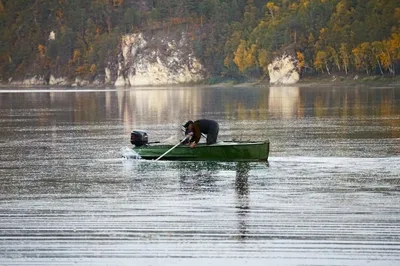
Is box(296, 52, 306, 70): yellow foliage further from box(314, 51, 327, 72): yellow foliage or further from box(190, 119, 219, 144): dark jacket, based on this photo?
box(190, 119, 219, 144): dark jacket

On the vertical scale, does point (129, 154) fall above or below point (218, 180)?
above

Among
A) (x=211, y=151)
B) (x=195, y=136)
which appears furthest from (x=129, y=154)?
(x=211, y=151)

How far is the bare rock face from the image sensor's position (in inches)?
7643

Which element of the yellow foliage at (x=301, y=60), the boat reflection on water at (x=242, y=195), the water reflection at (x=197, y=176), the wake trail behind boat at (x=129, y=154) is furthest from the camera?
the yellow foliage at (x=301, y=60)

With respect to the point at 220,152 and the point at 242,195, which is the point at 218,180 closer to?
the point at 242,195

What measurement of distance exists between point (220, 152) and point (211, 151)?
0.34 m

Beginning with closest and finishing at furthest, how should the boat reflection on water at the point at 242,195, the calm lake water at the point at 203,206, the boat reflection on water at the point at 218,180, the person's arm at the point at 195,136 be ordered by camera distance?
the calm lake water at the point at 203,206
the boat reflection on water at the point at 242,195
the boat reflection on water at the point at 218,180
the person's arm at the point at 195,136

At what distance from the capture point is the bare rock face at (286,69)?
194125mm

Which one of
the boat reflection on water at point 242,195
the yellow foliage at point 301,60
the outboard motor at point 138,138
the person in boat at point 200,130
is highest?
the yellow foliage at point 301,60

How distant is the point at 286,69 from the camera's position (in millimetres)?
195375

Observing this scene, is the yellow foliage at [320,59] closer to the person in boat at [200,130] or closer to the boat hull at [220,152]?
the boat hull at [220,152]

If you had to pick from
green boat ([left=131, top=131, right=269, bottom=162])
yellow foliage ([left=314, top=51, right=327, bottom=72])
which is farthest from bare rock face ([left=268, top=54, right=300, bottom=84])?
green boat ([left=131, top=131, right=269, bottom=162])

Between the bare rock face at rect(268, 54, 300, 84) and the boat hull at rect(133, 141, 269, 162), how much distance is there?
15879 cm

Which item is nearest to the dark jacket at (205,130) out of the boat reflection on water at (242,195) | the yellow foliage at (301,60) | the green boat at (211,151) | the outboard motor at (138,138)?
the green boat at (211,151)
